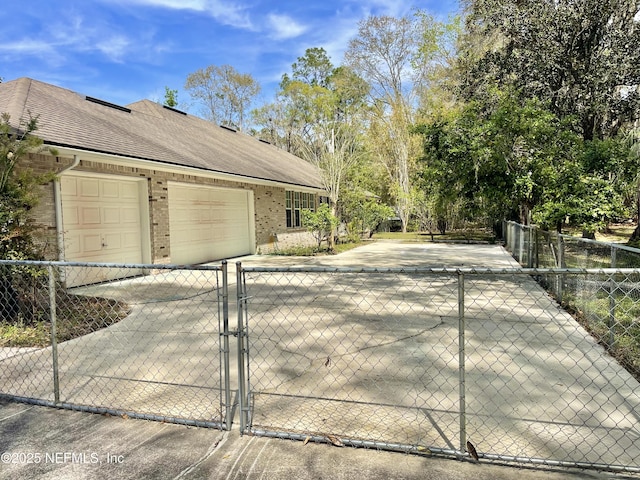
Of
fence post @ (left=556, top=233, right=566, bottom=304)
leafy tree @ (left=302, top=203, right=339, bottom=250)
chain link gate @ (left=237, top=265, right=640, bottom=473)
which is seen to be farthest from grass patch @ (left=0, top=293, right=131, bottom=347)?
leafy tree @ (left=302, top=203, right=339, bottom=250)

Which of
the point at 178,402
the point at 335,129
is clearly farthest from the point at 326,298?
the point at 335,129

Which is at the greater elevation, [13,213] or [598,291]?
[13,213]

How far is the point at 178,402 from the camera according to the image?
348 centimetres

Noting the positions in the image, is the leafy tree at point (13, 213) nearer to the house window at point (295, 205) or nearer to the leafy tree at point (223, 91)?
the house window at point (295, 205)

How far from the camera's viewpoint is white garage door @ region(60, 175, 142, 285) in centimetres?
850

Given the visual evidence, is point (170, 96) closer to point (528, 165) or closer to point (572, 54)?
point (572, 54)

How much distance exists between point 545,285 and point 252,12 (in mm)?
17093

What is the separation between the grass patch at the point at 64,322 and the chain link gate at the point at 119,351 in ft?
0.05

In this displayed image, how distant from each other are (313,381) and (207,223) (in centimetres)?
1039

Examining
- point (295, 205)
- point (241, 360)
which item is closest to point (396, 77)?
point (295, 205)

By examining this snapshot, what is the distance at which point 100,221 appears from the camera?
9273 mm

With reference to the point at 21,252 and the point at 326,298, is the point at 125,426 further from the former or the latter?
the point at 326,298

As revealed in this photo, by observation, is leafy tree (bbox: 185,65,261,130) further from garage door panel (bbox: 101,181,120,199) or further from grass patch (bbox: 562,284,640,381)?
grass patch (bbox: 562,284,640,381)

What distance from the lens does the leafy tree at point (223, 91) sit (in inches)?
1529
